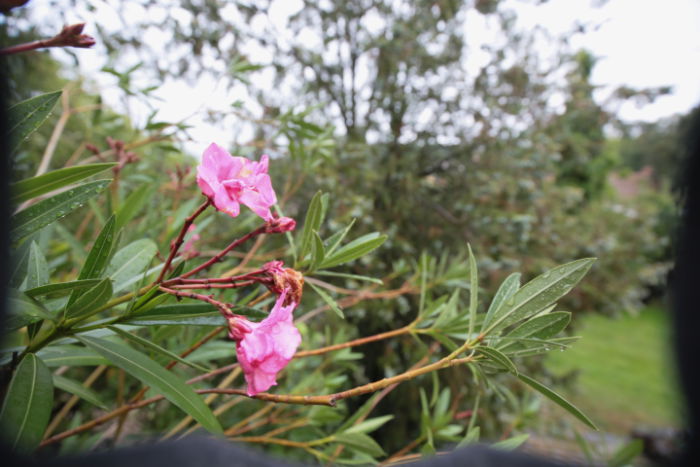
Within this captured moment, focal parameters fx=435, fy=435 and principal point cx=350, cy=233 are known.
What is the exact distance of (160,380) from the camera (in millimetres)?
504

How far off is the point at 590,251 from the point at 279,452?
2438 mm

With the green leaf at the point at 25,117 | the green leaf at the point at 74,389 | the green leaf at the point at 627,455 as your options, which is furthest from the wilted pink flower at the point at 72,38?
the green leaf at the point at 627,455

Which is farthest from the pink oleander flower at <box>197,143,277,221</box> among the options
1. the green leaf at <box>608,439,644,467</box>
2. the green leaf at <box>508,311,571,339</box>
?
the green leaf at <box>608,439,644,467</box>

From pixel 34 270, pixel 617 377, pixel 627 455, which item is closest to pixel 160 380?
pixel 34 270

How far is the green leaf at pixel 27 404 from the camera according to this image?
1.34 ft

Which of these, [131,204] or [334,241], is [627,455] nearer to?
[334,241]

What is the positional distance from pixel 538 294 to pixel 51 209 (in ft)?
1.81

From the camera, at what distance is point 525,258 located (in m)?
2.36

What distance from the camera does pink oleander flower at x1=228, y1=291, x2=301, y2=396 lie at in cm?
44

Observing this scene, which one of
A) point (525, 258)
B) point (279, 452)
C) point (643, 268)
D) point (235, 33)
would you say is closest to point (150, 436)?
point (279, 452)

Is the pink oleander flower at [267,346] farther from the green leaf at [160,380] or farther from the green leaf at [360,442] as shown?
the green leaf at [360,442]

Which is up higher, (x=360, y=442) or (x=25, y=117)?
(x=25, y=117)

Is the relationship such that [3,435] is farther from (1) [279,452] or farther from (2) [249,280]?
(1) [279,452]

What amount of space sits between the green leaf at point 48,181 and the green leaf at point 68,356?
27 centimetres
